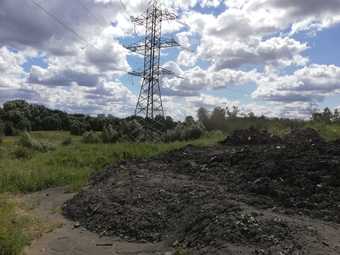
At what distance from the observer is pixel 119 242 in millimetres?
6301

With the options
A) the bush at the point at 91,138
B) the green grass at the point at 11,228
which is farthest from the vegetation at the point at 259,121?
the green grass at the point at 11,228

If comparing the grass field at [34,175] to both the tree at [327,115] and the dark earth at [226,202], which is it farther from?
the tree at [327,115]

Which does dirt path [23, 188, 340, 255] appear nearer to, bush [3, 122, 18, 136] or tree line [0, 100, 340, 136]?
tree line [0, 100, 340, 136]

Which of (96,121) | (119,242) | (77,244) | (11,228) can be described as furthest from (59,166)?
(96,121)

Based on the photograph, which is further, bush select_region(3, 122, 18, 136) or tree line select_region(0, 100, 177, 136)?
tree line select_region(0, 100, 177, 136)

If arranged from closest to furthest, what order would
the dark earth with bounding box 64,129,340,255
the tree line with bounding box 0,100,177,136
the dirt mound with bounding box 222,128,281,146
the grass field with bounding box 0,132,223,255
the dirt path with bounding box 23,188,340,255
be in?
the dirt path with bounding box 23,188,340,255 → the dark earth with bounding box 64,129,340,255 → the grass field with bounding box 0,132,223,255 → the dirt mound with bounding box 222,128,281,146 → the tree line with bounding box 0,100,177,136

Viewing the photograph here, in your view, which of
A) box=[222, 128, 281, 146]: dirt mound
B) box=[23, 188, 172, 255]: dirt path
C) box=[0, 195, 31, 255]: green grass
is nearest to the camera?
box=[0, 195, 31, 255]: green grass

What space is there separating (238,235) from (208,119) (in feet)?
60.7

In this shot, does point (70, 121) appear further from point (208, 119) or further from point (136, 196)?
point (136, 196)

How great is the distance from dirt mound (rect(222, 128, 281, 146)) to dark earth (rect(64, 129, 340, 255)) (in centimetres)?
438

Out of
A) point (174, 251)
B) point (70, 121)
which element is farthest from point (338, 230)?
point (70, 121)

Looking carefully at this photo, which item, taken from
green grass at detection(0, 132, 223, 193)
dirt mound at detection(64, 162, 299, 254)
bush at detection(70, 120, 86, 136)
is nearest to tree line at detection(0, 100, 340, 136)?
bush at detection(70, 120, 86, 136)

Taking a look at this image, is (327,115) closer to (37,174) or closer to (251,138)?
(251,138)

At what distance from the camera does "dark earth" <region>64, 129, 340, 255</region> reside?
4.95 m
